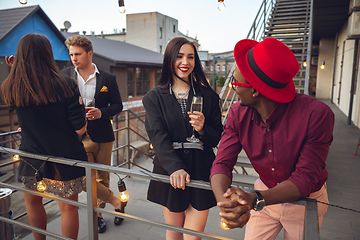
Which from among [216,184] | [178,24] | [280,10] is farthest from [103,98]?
[178,24]

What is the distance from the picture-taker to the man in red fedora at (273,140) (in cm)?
111

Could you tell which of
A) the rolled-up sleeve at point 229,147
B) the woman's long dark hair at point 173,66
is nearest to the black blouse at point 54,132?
the woman's long dark hair at point 173,66

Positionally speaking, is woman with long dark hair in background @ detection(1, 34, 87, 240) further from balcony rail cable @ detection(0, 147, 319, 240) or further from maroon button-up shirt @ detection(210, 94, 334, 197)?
maroon button-up shirt @ detection(210, 94, 334, 197)

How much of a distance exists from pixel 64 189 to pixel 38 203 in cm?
31

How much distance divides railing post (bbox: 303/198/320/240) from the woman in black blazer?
2.47ft

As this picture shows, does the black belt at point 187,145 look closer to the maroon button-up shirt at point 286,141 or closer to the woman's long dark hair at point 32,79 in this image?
the maroon button-up shirt at point 286,141

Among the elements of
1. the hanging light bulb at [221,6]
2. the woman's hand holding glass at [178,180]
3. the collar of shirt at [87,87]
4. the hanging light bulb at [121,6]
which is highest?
the hanging light bulb at [221,6]

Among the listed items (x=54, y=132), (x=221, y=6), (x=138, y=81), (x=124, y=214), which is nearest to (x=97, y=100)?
(x=54, y=132)

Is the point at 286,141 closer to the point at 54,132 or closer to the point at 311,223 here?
the point at 311,223

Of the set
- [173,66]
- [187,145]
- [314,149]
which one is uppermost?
[173,66]

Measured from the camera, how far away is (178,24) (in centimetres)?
3378

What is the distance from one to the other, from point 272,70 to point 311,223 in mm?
659

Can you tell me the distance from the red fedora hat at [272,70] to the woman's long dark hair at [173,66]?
637 mm

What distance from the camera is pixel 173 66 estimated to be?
181cm
